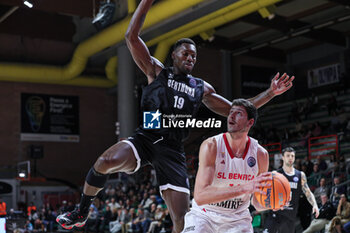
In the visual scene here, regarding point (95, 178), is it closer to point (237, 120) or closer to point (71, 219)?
point (71, 219)

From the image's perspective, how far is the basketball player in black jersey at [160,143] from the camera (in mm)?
5625

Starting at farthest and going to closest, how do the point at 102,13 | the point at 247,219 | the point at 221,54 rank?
the point at 221,54 < the point at 102,13 < the point at 247,219

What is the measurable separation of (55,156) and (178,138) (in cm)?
2368

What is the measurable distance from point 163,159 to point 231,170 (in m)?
1.21

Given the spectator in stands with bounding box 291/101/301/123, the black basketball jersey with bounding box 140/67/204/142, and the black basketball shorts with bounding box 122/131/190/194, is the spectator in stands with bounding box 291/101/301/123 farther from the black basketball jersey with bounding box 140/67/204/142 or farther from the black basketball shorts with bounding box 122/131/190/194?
the black basketball shorts with bounding box 122/131/190/194

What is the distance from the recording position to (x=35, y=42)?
Answer: 2811 cm

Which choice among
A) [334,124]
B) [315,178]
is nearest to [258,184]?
[315,178]

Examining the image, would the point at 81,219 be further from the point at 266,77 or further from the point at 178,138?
the point at 266,77

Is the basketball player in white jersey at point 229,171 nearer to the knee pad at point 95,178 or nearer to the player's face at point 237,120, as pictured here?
the player's face at point 237,120

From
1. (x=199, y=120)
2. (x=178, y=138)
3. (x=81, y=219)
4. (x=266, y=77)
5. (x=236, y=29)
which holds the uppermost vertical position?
(x=236, y=29)

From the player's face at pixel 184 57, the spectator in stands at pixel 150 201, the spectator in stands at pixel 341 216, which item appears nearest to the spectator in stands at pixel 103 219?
the spectator in stands at pixel 150 201

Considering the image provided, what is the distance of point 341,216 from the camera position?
12000 mm

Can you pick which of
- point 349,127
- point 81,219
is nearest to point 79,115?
point 349,127

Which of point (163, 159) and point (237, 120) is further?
point (163, 159)
